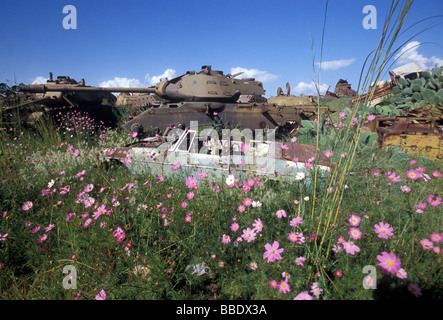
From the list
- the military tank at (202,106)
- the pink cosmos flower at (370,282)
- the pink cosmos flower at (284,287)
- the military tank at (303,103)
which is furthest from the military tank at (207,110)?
the pink cosmos flower at (370,282)

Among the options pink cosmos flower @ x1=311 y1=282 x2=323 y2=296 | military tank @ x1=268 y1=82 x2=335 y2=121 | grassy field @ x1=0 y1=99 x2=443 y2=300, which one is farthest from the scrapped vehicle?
military tank @ x1=268 y1=82 x2=335 y2=121

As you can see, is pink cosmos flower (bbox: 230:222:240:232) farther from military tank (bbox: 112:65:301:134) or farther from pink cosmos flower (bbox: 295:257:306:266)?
military tank (bbox: 112:65:301:134)

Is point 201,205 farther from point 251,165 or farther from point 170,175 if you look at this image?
point 170,175

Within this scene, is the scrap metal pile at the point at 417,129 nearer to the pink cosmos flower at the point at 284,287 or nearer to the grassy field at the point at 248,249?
the grassy field at the point at 248,249

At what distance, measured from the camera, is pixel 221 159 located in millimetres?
3807

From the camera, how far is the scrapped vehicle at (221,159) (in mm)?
3475

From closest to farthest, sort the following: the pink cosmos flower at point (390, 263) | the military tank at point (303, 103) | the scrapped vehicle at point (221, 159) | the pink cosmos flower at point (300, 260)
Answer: the pink cosmos flower at point (390, 263)
the pink cosmos flower at point (300, 260)
the scrapped vehicle at point (221, 159)
the military tank at point (303, 103)

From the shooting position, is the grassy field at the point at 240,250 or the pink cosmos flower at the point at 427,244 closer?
the pink cosmos flower at the point at 427,244

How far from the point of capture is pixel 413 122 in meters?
6.54

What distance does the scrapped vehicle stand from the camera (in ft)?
11.4

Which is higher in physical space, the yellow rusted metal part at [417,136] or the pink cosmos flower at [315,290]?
the yellow rusted metal part at [417,136]

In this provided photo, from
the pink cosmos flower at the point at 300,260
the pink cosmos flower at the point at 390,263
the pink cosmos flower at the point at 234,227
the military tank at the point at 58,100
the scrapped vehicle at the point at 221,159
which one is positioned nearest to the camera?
the pink cosmos flower at the point at 390,263
